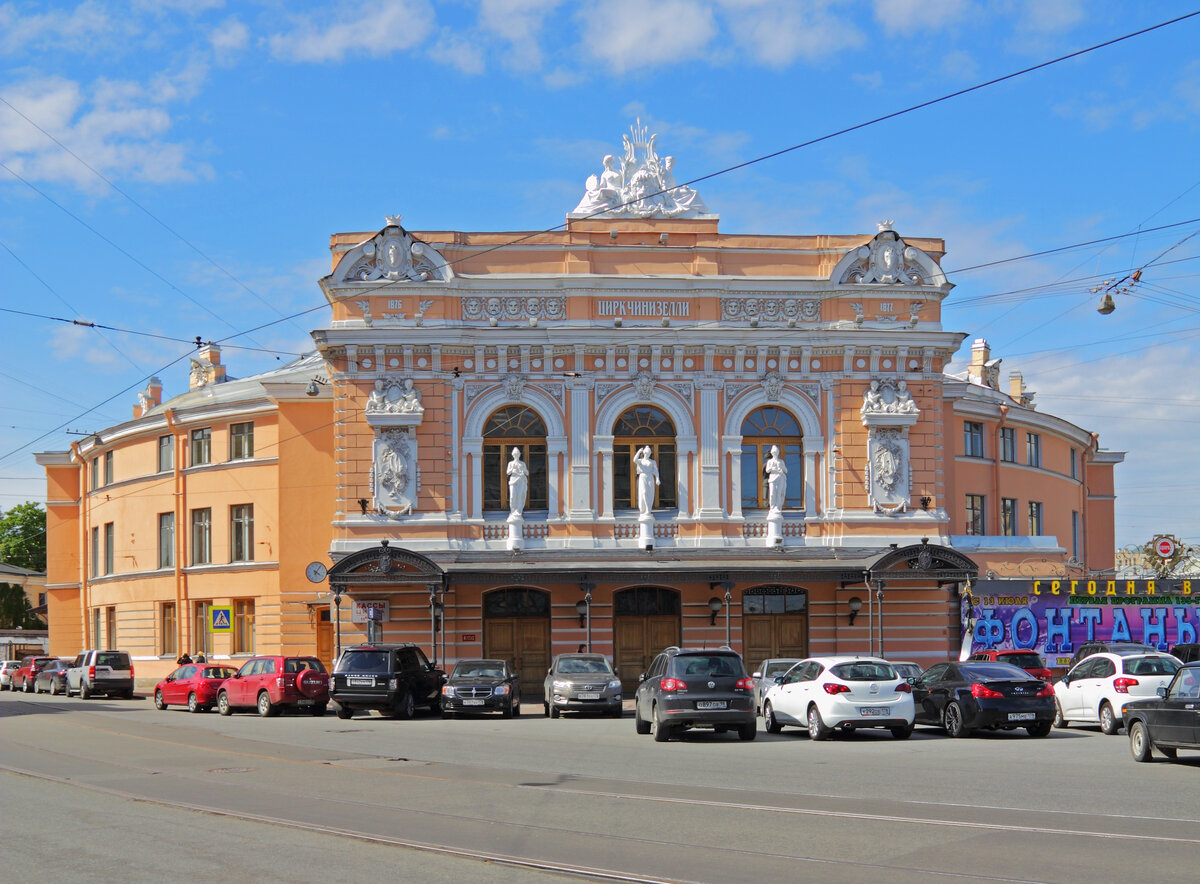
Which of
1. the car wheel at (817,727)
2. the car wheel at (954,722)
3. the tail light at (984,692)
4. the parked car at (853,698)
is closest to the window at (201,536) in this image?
the parked car at (853,698)

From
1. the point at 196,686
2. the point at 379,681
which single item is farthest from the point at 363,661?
the point at 196,686

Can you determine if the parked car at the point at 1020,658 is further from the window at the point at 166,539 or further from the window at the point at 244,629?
the window at the point at 166,539

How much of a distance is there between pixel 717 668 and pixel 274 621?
936 inches

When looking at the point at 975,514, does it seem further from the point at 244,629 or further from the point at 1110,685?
the point at 244,629

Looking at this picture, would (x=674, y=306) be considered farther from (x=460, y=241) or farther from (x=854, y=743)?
(x=854, y=743)

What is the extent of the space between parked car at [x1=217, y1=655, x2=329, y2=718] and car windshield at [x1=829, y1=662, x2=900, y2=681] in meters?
14.4

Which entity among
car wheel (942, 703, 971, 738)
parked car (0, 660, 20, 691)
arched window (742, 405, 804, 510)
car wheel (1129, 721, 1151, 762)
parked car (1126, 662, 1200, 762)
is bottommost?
parked car (0, 660, 20, 691)

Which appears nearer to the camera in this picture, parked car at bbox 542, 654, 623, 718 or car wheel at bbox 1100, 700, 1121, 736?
car wheel at bbox 1100, 700, 1121, 736

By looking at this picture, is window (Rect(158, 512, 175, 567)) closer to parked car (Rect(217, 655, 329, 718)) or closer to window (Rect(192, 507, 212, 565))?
window (Rect(192, 507, 212, 565))

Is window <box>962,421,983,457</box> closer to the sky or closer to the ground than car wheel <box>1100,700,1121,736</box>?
closer to the sky

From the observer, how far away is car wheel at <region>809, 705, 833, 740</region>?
80.2ft

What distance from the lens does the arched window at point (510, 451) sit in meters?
39.2

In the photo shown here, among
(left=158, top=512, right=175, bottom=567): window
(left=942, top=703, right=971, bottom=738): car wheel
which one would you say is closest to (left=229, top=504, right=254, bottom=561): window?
(left=158, top=512, right=175, bottom=567): window

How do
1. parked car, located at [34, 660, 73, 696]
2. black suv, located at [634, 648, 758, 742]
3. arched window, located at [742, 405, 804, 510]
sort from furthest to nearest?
parked car, located at [34, 660, 73, 696]
arched window, located at [742, 405, 804, 510]
black suv, located at [634, 648, 758, 742]
